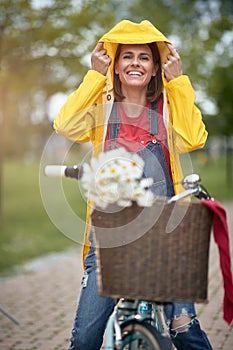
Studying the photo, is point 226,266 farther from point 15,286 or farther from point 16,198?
point 16,198

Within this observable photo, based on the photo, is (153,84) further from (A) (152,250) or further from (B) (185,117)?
(A) (152,250)

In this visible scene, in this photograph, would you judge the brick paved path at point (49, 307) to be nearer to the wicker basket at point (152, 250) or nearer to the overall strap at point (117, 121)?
the overall strap at point (117, 121)

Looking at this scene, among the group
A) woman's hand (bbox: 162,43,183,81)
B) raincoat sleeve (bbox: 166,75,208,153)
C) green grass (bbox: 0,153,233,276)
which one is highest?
green grass (bbox: 0,153,233,276)

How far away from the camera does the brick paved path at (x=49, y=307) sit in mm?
5652

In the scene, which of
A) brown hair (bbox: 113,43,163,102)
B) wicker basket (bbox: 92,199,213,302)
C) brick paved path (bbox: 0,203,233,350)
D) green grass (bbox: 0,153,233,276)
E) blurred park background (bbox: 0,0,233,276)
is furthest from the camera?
blurred park background (bbox: 0,0,233,276)

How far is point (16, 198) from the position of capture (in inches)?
826

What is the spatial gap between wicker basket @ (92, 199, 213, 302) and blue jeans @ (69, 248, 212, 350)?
407mm

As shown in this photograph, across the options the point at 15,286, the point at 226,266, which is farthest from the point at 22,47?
the point at 226,266

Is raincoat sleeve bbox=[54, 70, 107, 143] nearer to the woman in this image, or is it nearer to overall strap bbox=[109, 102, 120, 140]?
the woman

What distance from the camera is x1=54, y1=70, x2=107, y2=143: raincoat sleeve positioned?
11.2 ft

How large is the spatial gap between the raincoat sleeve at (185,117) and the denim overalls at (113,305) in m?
0.12

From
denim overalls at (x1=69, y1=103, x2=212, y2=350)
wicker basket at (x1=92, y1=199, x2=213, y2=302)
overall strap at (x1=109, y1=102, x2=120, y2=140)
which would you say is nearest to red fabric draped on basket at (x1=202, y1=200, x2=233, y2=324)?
wicker basket at (x1=92, y1=199, x2=213, y2=302)

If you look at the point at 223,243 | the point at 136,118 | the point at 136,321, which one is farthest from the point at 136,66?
the point at 136,321

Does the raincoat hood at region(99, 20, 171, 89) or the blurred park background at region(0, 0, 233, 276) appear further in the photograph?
the blurred park background at region(0, 0, 233, 276)
